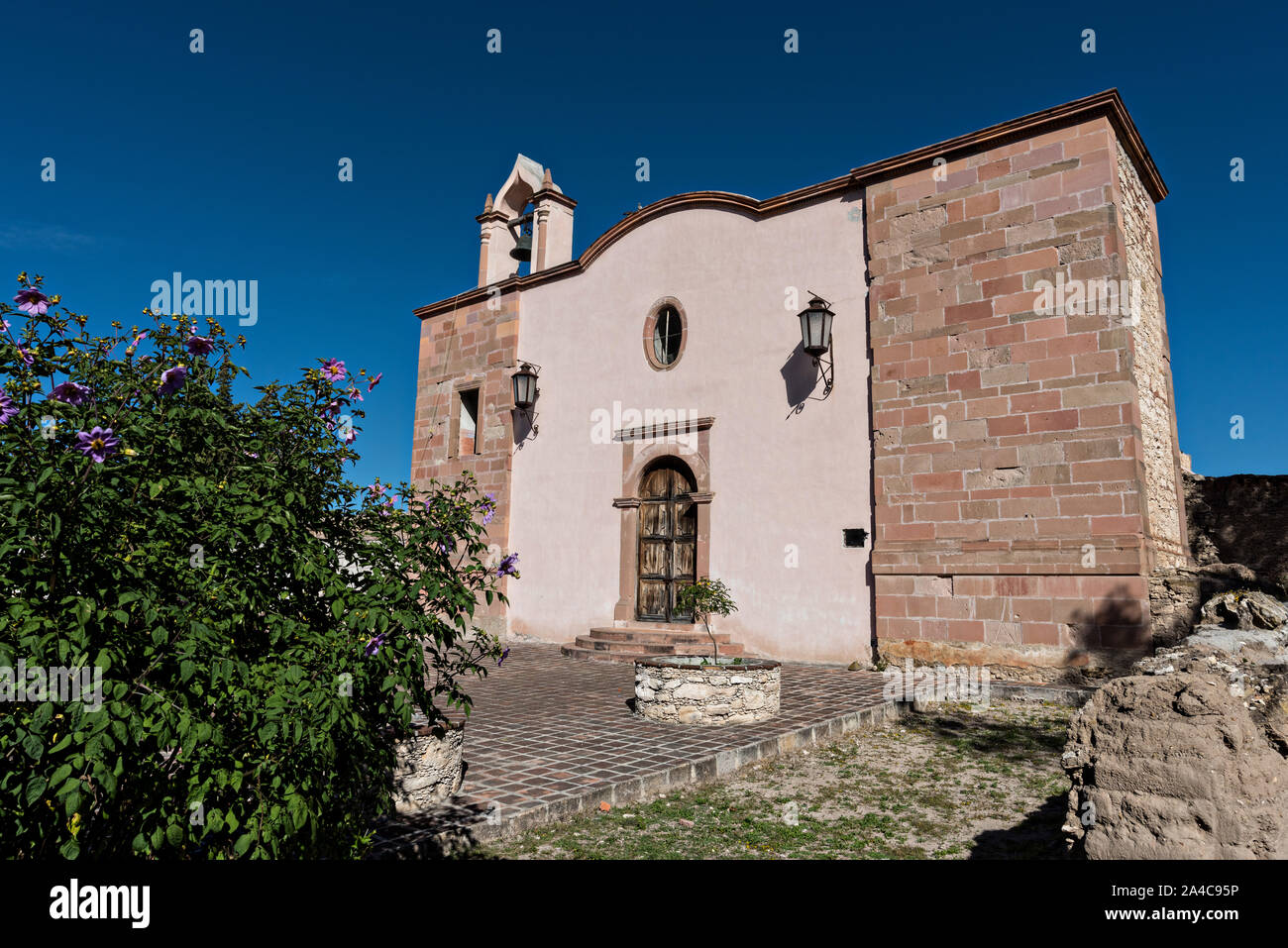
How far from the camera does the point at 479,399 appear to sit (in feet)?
48.2

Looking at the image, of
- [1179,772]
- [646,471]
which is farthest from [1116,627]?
[646,471]

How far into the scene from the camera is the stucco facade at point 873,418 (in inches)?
322

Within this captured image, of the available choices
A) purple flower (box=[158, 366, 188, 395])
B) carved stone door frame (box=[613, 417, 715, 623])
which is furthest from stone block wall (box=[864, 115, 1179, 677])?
purple flower (box=[158, 366, 188, 395])

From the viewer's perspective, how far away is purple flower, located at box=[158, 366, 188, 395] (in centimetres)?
221

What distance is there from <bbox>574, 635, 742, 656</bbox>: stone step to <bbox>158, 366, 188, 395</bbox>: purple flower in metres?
8.48

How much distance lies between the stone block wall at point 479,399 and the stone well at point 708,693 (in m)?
7.28

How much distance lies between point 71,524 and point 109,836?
2.94 ft

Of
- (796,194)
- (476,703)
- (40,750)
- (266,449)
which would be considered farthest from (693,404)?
(40,750)

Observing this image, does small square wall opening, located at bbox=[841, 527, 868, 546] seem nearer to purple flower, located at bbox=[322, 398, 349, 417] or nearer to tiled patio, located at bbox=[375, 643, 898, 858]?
tiled patio, located at bbox=[375, 643, 898, 858]

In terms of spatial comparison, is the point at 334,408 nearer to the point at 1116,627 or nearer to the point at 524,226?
the point at 1116,627

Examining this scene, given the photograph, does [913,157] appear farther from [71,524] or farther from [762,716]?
[71,524]

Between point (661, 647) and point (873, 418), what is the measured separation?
403cm

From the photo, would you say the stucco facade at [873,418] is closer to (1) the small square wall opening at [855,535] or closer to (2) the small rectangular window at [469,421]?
(1) the small square wall opening at [855,535]
